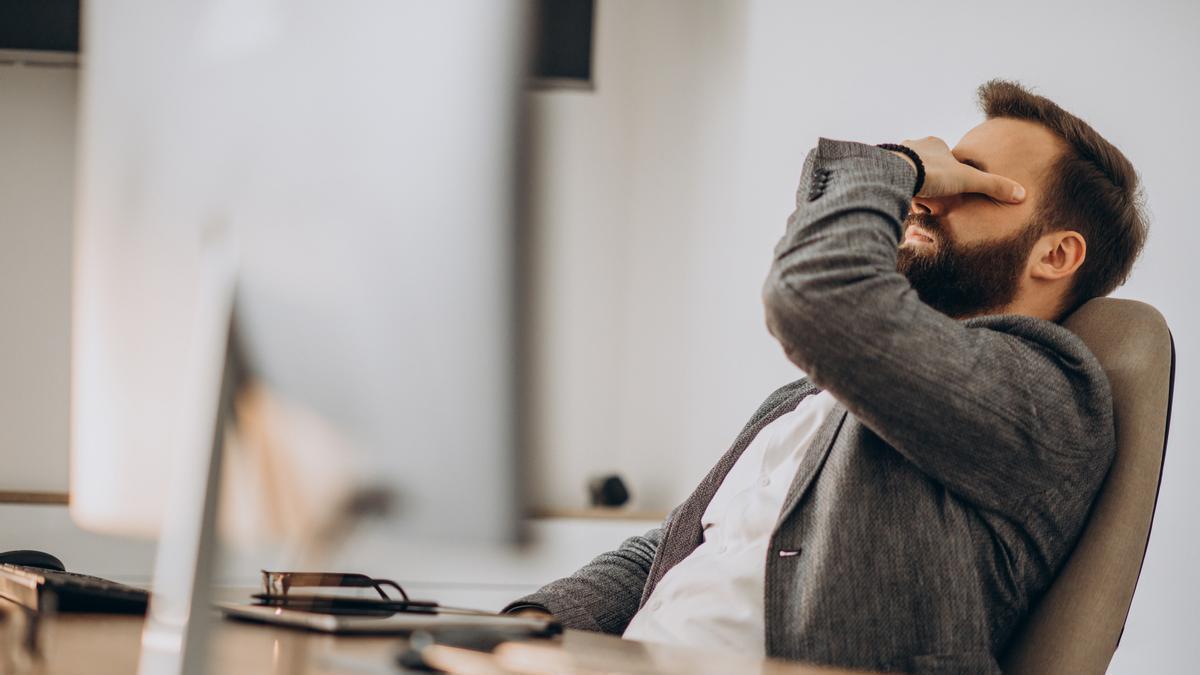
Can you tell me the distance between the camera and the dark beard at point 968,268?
4.02 ft

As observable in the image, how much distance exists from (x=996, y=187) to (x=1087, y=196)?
0.43 ft

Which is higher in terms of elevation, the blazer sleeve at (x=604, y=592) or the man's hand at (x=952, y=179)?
the man's hand at (x=952, y=179)

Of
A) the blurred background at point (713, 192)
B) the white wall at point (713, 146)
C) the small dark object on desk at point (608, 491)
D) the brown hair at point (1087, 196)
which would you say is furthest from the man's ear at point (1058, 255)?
the small dark object on desk at point (608, 491)

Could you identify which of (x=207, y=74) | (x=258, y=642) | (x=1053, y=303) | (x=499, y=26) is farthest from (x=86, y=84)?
(x=1053, y=303)

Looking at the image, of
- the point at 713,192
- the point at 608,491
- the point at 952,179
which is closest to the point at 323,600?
the point at 952,179

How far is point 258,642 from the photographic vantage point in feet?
2.07

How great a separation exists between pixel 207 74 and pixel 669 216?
2312 mm

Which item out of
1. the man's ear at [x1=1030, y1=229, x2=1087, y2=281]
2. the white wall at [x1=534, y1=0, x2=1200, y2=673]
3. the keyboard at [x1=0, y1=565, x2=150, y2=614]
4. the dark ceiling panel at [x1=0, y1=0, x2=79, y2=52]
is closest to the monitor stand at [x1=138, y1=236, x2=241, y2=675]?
the keyboard at [x1=0, y1=565, x2=150, y2=614]

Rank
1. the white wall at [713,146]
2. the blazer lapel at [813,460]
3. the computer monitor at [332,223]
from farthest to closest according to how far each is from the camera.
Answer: the white wall at [713,146]
the blazer lapel at [813,460]
the computer monitor at [332,223]

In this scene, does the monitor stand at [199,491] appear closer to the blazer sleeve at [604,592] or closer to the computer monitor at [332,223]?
the computer monitor at [332,223]

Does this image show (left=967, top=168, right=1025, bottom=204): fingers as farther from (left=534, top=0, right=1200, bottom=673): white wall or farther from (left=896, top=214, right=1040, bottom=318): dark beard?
(left=534, top=0, right=1200, bottom=673): white wall

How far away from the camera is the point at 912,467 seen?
101 centimetres

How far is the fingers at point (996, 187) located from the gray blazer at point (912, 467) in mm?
222

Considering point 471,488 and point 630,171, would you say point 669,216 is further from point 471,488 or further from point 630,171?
point 471,488
